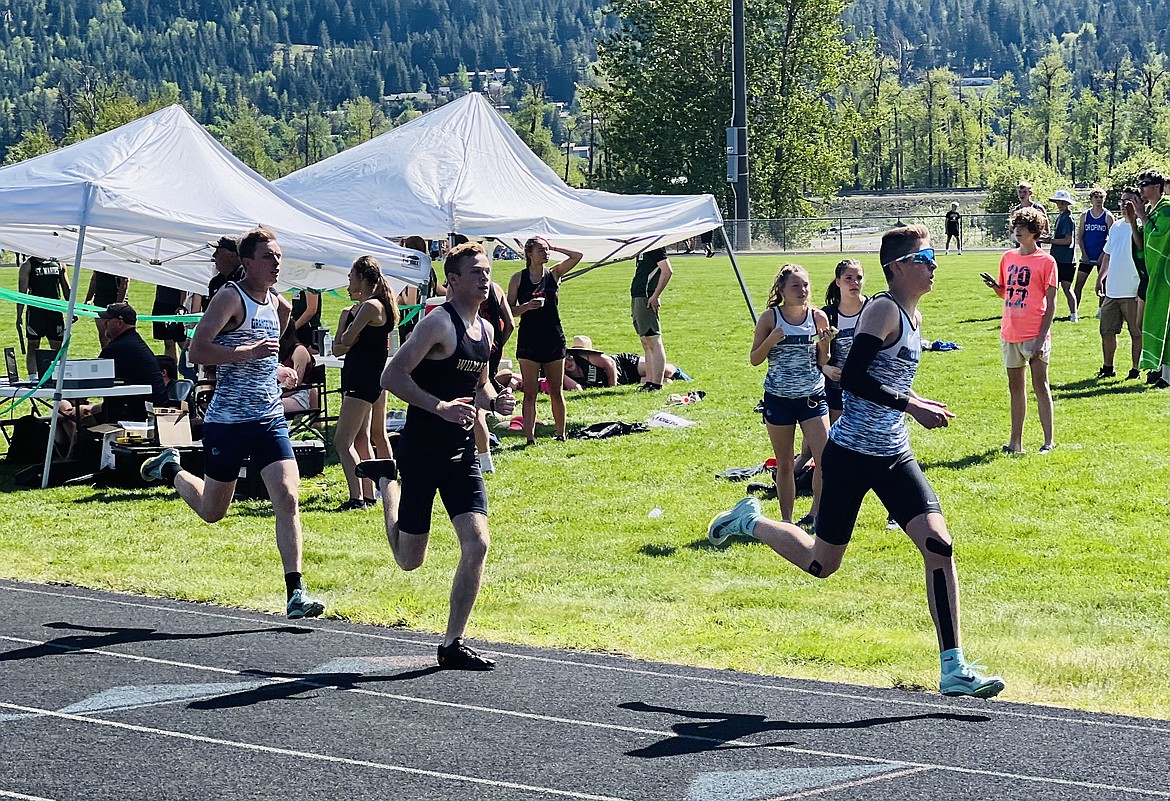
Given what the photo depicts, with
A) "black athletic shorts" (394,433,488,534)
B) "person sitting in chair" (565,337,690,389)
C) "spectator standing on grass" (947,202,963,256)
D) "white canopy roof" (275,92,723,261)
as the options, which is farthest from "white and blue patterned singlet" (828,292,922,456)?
"spectator standing on grass" (947,202,963,256)

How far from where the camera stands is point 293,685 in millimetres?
5980

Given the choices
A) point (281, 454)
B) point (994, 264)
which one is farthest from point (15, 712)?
point (994, 264)

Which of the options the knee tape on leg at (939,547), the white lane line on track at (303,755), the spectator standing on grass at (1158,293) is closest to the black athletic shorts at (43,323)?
the white lane line on track at (303,755)

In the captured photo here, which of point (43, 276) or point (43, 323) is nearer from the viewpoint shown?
point (43, 323)

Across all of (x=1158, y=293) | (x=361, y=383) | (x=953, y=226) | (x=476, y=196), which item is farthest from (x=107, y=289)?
(x=953, y=226)

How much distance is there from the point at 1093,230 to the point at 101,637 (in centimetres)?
1550

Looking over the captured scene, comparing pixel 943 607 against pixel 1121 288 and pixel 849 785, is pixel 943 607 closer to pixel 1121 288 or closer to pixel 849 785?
pixel 849 785

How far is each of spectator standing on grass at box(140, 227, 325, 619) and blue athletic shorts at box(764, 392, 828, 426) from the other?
3.00 meters

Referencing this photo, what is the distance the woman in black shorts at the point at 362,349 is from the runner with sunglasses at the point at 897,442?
14.1 ft

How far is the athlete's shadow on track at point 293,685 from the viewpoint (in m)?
5.69

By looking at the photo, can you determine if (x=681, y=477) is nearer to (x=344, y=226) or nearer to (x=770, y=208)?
(x=344, y=226)

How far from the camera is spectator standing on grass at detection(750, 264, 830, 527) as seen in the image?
8367 millimetres

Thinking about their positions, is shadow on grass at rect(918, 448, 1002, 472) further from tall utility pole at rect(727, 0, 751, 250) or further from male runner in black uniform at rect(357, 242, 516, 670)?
tall utility pole at rect(727, 0, 751, 250)

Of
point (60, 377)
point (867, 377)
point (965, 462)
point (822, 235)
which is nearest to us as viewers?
point (867, 377)
